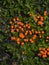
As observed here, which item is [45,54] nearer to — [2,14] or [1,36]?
[1,36]

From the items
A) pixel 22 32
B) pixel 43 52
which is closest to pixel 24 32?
pixel 22 32

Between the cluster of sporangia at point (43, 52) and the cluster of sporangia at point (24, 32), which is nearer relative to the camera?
the cluster of sporangia at point (43, 52)

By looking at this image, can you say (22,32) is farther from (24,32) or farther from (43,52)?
(43,52)

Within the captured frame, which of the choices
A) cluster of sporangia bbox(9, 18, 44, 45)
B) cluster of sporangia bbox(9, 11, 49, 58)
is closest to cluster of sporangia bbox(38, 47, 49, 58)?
cluster of sporangia bbox(9, 11, 49, 58)

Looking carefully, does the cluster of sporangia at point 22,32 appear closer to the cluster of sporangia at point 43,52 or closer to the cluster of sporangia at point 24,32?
the cluster of sporangia at point 24,32

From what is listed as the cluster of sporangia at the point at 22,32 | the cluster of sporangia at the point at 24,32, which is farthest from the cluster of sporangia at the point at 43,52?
the cluster of sporangia at the point at 22,32

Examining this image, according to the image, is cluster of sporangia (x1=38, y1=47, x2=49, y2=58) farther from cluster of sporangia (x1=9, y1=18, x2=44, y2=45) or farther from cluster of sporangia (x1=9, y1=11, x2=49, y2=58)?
cluster of sporangia (x1=9, y1=18, x2=44, y2=45)

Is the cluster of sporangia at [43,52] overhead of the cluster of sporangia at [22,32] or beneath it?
beneath

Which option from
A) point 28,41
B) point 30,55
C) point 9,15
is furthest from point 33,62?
point 9,15
